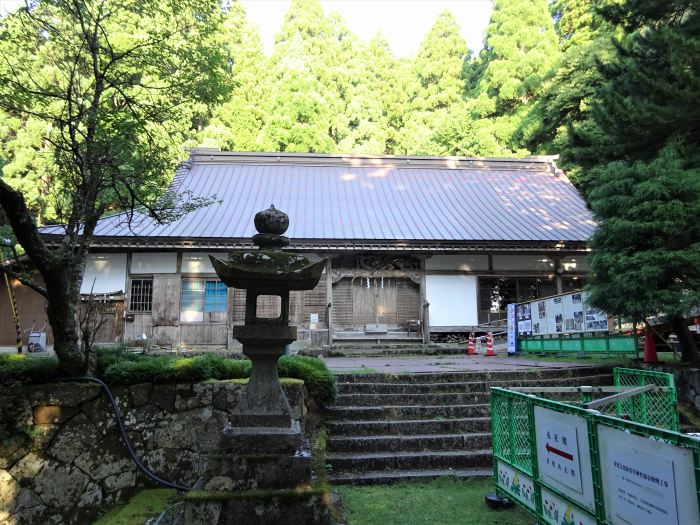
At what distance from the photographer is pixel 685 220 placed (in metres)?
7.52

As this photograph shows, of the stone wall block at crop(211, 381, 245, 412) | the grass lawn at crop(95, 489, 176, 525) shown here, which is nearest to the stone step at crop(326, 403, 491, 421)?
the stone wall block at crop(211, 381, 245, 412)

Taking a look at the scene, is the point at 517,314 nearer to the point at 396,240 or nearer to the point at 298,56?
the point at 396,240

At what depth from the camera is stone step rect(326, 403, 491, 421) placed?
6668 mm

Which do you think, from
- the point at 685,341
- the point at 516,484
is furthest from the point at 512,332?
the point at 516,484

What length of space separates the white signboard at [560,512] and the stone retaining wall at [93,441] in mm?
2905

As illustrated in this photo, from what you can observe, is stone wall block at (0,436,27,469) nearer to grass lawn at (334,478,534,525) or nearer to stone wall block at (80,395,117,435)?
stone wall block at (80,395,117,435)

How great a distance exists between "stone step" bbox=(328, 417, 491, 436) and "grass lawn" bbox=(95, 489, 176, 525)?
2.21m

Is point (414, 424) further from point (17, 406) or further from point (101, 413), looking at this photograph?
point (17, 406)

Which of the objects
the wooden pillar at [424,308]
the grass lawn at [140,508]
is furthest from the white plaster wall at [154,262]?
the grass lawn at [140,508]

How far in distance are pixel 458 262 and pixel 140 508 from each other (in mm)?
13525

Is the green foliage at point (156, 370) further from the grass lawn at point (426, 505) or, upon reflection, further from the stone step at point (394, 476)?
the grass lawn at point (426, 505)

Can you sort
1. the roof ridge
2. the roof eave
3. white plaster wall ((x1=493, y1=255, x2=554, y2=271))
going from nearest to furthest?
the roof eave → white plaster wall ((x1=493, y1=255, x2=554, y2=271)) → the roof ridge

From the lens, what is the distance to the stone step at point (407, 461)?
5.74 metres

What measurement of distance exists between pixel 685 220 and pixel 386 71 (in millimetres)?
31040
